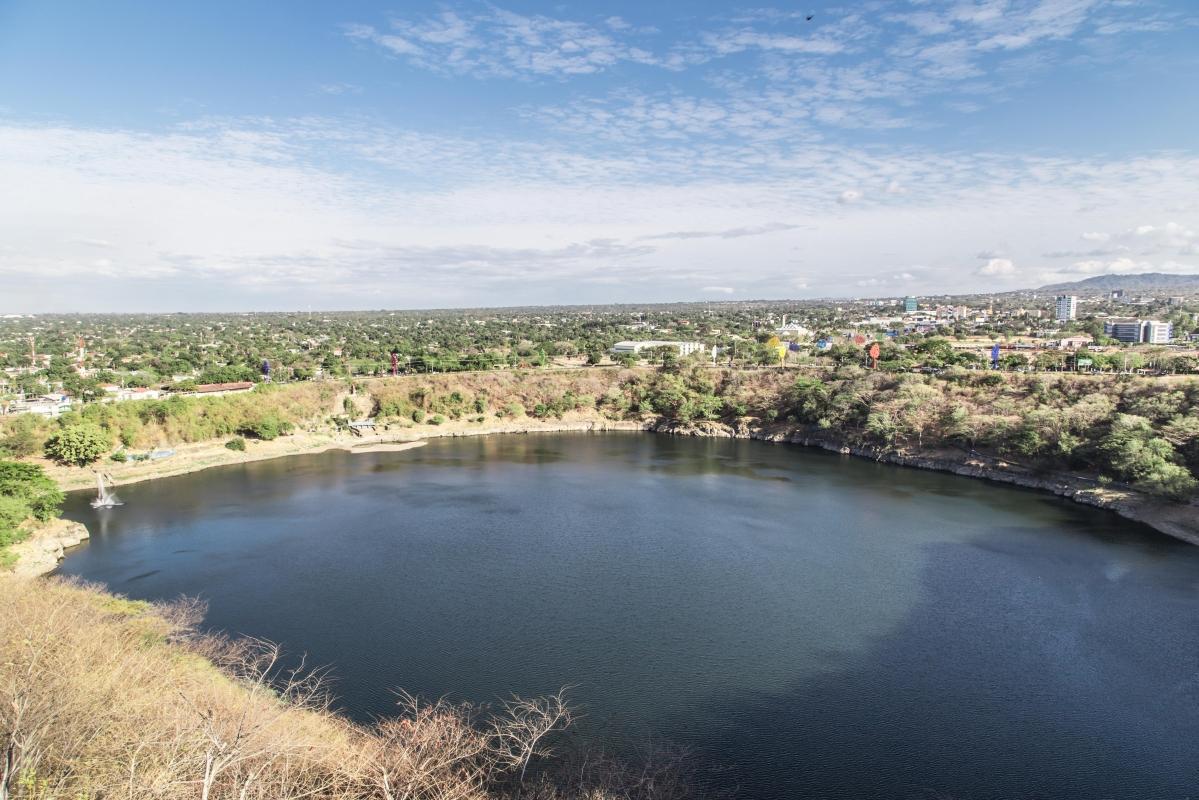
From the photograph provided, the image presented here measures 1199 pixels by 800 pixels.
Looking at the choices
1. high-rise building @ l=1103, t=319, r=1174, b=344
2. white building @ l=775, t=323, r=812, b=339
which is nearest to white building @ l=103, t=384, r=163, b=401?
white building @ l=775, t=323, r=812, b=339

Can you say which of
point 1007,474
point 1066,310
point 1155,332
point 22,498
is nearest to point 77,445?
point 22,498

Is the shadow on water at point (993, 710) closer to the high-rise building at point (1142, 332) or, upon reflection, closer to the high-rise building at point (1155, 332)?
the high-rise building at point (1155, 332)

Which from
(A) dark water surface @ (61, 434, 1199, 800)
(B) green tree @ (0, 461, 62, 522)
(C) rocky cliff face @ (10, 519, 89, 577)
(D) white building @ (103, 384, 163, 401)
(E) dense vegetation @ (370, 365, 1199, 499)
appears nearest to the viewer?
(A) dark water surface @ (61, 434, 1199, 800)

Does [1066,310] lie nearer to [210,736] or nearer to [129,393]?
[129,393]

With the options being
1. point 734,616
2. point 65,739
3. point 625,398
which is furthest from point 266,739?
point 625,398

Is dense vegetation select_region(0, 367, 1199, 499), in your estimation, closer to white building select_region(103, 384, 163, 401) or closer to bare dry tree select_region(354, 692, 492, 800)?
white building select_region(103, 384, 163, 401)

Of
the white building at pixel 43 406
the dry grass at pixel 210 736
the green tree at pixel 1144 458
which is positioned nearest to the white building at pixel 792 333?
the green tree at pixel 1144 458

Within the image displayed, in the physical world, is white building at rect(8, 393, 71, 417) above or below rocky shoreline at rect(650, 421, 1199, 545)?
above

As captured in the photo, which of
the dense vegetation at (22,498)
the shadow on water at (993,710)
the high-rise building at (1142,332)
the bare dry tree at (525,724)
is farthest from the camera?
the high-rise building at (1142,332)
